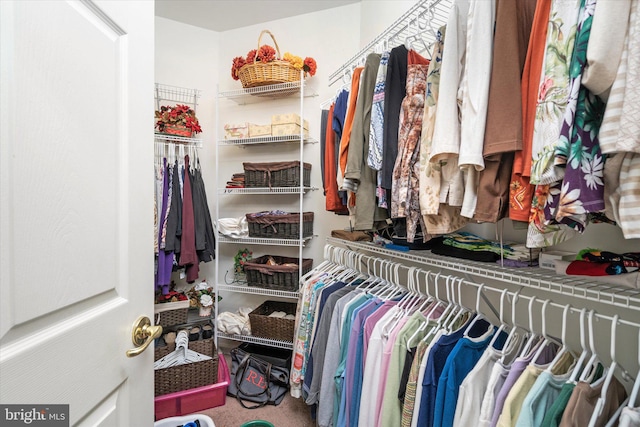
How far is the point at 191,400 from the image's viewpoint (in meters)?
1.82

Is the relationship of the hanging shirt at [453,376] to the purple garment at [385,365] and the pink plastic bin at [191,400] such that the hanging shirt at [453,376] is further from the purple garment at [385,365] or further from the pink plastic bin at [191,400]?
the pink plastic bin at [191,400]

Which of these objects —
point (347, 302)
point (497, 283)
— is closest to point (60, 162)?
point (347, 302)

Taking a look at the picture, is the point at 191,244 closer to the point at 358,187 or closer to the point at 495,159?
the point at 358,187

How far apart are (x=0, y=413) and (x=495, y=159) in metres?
1.05

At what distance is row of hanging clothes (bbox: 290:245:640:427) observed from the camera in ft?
2.10

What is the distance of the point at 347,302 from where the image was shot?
4.16 ft

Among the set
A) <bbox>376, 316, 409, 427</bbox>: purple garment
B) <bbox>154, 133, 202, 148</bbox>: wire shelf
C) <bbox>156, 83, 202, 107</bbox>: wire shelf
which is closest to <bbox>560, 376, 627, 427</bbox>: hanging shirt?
<bbox>376, 316, 409, 427</bbox>: purple garment

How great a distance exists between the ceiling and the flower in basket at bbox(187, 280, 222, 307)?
2.23m

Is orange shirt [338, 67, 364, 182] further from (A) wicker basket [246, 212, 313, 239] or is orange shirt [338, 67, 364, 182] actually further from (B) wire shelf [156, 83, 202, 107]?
(B) wire shelf [156, 83, 202, 107]

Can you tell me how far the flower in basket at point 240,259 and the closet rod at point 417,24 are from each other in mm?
1613

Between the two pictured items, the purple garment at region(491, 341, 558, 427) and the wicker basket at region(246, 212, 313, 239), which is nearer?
the purple garment at region(491, 341, 558, 427)

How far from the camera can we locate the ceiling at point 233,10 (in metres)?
2.35

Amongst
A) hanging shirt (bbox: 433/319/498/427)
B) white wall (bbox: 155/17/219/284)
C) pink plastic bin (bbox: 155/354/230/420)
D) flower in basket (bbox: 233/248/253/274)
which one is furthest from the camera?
white wall (bbox: 155/17/219/284)

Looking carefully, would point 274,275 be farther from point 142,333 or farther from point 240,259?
point 142,333
